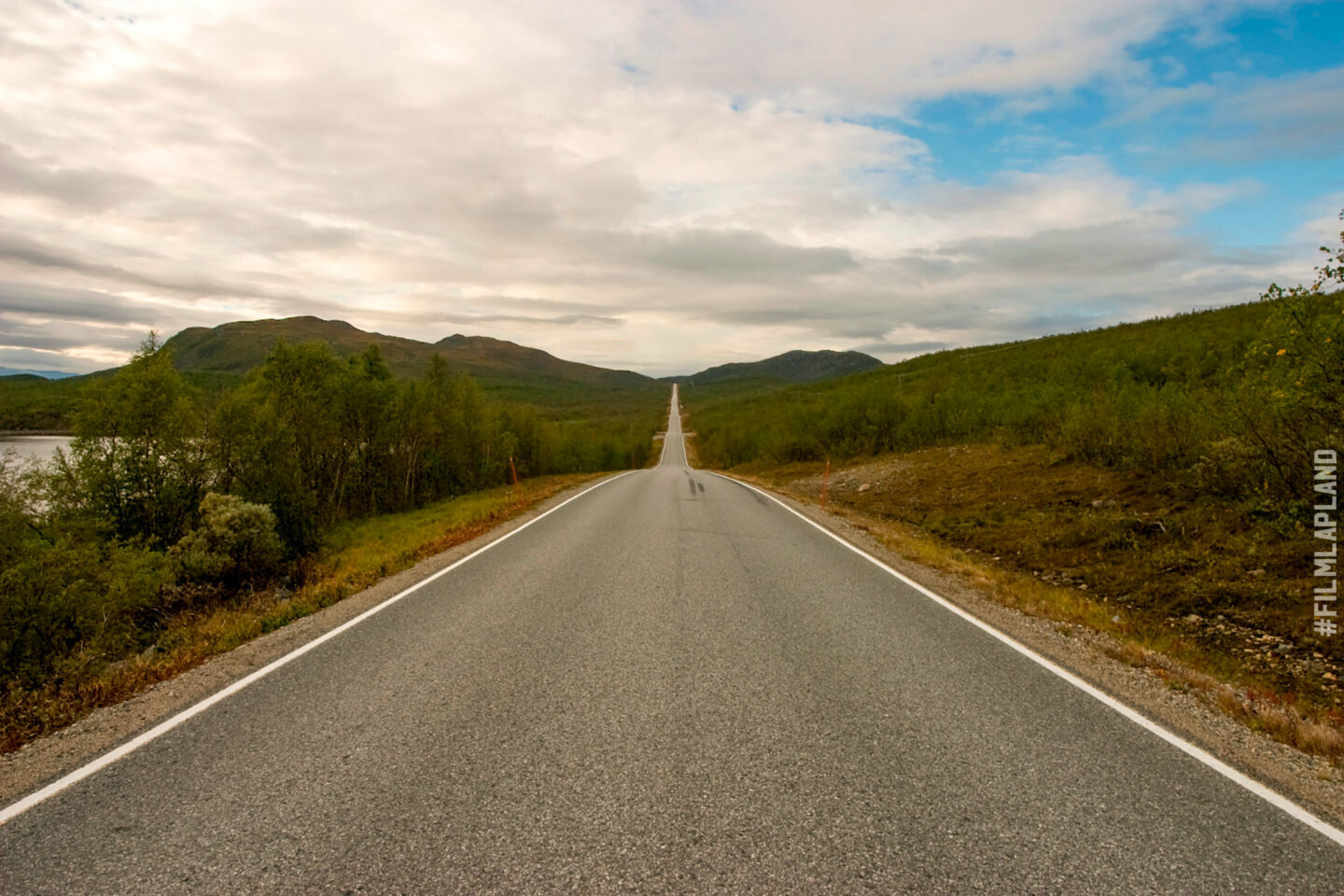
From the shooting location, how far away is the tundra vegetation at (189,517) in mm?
7598

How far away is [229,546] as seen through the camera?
50.4ft

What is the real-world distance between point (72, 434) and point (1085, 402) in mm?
29504

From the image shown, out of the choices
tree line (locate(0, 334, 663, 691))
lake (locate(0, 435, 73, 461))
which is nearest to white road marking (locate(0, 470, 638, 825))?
tree line (locate(0, 334, 663, 691))

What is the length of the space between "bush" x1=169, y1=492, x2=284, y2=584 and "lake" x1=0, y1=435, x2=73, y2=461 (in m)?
4.22

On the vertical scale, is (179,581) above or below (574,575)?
below

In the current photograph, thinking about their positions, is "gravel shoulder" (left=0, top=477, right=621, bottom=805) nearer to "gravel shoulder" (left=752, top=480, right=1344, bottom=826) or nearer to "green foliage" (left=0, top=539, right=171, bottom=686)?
"green foliage" (left=0, top=539, right=171, bottom=686)

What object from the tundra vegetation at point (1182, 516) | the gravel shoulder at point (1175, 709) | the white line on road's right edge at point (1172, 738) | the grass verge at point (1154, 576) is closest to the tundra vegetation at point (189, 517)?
the white line on road's right edge at point (1172, 738)

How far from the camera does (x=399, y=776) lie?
144 inches

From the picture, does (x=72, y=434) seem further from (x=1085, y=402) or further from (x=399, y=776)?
(x=1085, y=402)

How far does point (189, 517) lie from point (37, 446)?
6461 centimetres

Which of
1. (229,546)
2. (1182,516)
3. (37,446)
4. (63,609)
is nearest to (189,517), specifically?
(229,546)

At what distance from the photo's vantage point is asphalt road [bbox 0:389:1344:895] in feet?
9.39

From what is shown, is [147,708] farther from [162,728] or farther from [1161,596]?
[1161,596]

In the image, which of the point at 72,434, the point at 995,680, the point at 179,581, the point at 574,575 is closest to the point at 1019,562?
the point at 995,680
